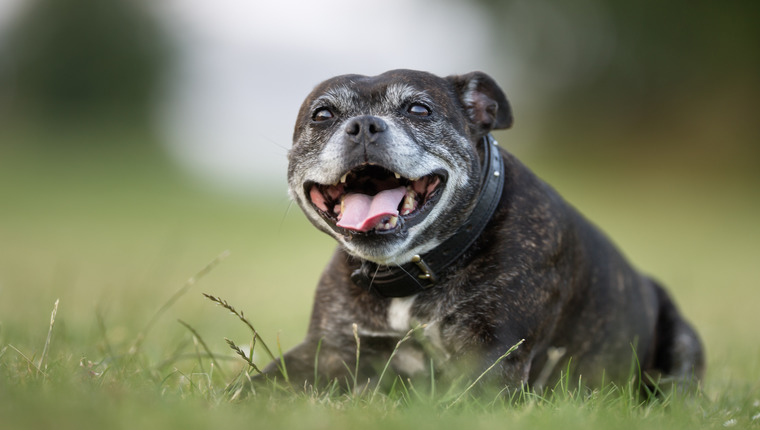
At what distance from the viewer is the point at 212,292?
8.62 m

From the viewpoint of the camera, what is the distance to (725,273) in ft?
38.4

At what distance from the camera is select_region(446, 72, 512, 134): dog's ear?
13.3ft

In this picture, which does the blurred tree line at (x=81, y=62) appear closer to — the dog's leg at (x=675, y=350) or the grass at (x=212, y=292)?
the grass at (x=212, y=292)

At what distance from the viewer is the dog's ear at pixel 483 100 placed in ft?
13.3

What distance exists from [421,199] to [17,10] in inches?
1290

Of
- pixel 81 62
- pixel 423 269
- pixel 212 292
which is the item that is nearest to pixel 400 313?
pixel 423 269

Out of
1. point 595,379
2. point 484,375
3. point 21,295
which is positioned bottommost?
point 21,295

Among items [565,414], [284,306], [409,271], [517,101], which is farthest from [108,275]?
[517,101]

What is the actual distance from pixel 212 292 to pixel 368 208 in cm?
548

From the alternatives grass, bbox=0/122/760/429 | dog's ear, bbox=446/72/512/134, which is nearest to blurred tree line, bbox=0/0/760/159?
grass, bbox=0/122/760/429

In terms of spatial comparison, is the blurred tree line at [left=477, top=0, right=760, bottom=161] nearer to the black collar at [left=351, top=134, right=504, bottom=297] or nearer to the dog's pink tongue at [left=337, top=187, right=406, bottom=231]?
the black collar at [left=351, top=134, right=504, bottom=297]

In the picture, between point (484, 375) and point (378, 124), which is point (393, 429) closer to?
point (484, 375)

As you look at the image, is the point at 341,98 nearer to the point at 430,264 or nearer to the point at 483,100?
the point at 483,100

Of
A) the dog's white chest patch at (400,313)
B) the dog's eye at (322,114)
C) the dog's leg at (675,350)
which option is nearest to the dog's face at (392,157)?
the dog's eye at (322,114)
